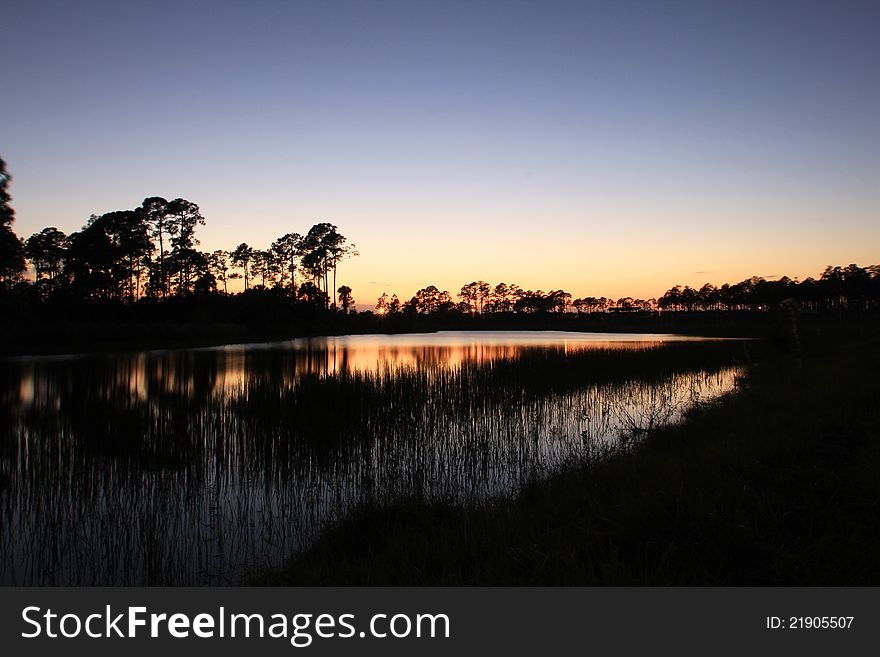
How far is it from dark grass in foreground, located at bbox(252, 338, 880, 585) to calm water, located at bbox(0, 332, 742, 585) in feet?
4.04

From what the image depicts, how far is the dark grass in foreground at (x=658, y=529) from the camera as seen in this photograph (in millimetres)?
3725

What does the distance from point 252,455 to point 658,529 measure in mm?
7351

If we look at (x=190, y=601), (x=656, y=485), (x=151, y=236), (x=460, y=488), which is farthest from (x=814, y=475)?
(x=151, y=236)

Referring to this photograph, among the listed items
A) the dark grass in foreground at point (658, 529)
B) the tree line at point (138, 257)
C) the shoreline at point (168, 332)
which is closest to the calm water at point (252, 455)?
the dark grass in foreground at point (658, 529)

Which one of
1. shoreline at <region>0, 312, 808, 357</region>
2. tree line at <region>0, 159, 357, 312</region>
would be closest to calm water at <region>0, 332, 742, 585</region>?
shoreline at <region>0, 312, 808, 357</region>

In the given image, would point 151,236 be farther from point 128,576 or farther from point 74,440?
point 128,576

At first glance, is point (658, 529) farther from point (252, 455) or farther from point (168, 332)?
point (168, 332)

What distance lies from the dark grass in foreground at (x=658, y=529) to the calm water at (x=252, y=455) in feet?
4.04

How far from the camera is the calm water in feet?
19.1

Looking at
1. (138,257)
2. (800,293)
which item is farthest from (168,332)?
(800,293)

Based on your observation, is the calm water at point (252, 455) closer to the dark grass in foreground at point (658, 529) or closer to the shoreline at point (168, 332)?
the dark grass in foreground at point (658, 529)

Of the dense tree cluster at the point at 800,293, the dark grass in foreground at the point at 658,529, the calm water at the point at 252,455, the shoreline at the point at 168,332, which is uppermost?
the dense tree cluster at the point at 800,293

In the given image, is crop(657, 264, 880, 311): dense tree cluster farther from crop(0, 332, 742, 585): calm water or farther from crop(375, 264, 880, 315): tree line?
Answer: crop(0, 332, 742, 585): calm water

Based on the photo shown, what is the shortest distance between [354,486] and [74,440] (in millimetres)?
5990
